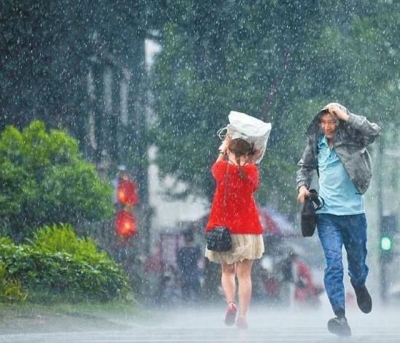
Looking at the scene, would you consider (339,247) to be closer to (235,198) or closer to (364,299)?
(364,299)

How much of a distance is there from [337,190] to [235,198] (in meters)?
1.73

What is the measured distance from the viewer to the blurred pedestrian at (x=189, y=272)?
110ft

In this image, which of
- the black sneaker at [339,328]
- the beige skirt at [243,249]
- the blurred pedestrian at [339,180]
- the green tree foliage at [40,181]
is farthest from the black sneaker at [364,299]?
the green tree foliage at [40,181]

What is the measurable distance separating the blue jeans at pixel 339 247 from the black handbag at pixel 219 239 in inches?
55.3

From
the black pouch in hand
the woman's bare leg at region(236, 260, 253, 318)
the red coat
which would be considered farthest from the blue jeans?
the woman's bare leg at region(236, 260, 253, 318)

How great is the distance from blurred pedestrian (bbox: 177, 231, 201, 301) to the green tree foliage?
775cm

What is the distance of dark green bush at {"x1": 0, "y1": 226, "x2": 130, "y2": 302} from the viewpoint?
2008 cm

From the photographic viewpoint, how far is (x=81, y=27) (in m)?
34.1

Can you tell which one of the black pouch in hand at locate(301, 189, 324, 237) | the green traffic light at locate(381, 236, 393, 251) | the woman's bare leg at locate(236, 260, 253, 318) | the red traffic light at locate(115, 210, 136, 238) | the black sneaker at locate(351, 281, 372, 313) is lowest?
the black sneaker at locate(351, 281, 372, 313)

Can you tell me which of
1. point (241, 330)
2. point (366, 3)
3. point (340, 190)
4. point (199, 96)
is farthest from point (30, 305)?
point (366, 3)

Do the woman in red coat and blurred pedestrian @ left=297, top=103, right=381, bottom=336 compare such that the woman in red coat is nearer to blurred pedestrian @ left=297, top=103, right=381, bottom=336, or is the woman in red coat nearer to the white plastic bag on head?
the white plastic bag on head

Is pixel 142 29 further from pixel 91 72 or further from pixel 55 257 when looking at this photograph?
pixel 55 257

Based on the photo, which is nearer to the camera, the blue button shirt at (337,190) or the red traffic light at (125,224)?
the blue button shirt at (337,190)

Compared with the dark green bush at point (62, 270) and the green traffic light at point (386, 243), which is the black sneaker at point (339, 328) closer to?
the dark green bush at point (62, 270)
